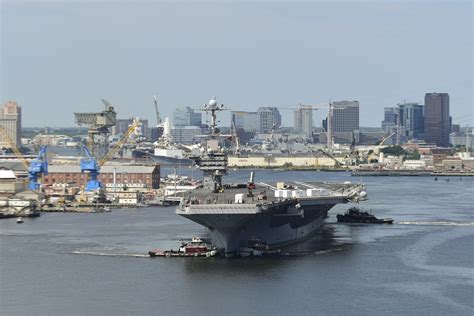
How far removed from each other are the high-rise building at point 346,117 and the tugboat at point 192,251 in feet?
516

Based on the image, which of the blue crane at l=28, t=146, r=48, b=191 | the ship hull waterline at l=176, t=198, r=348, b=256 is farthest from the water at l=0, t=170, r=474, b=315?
the blue crane at l=28, t=146, r=48, b=191

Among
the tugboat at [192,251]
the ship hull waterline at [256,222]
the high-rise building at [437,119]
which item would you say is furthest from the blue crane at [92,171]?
the high-rise building at [437,119]

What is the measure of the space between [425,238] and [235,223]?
949 centimetres

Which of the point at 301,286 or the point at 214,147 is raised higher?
the point at 214,147

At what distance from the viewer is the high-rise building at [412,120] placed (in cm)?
18781

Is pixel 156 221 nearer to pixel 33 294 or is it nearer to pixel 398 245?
pixel 398 245

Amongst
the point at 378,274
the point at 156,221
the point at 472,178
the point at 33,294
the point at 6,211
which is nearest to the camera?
the point at 33,294

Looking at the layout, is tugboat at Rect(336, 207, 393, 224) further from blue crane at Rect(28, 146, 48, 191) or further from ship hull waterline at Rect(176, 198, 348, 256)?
blue crane at Rect(28, 146, 48, 191)

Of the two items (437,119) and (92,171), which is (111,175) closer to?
(92,171)

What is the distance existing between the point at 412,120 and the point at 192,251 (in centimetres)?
16220

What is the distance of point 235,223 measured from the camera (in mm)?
31969

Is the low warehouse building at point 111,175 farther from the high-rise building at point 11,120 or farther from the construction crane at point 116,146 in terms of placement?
the high-rise building at point 11,120

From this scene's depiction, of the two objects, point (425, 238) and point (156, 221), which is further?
point (156, 221)

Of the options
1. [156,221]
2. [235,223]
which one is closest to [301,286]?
[235,223]
